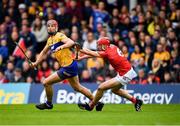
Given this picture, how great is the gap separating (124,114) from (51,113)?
182cm

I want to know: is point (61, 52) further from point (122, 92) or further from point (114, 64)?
point (122, 92)

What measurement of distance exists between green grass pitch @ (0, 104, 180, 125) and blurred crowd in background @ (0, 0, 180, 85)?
16.7ft

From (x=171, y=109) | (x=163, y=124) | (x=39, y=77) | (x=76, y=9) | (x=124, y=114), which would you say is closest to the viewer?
(x=163, y=124)

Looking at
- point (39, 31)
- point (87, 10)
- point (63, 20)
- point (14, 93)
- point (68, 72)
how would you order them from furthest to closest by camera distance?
point (87, 10) → point (63, 20) → point (39, 31) → point (14, 93) → point (68, 72)

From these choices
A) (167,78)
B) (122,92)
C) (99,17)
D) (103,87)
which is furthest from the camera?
(99,17)

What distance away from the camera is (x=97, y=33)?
90.0 ft

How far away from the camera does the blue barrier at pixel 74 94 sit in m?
24.3

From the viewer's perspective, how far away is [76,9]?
28297 mm

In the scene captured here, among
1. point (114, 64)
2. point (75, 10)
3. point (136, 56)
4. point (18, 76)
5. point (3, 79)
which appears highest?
point (75, 10)

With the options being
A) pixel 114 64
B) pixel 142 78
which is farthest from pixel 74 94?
pixel 114 64

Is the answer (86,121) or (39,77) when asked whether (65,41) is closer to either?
(86,121)

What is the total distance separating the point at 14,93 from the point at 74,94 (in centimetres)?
202

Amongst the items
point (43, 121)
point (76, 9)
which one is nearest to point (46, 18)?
point (76, 9)

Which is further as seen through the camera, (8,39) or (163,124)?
(8,39)
